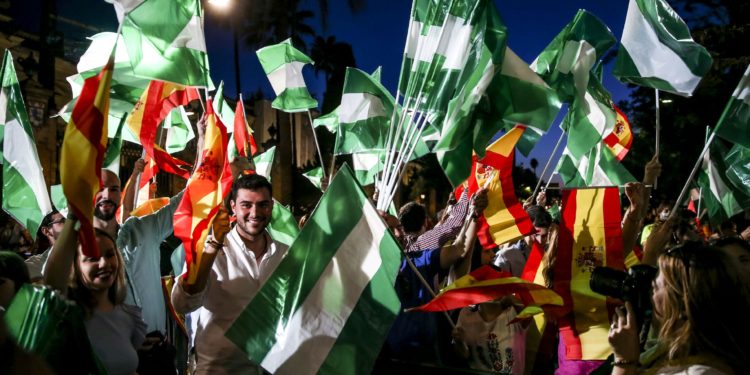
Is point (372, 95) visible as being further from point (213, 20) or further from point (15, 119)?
point (213, 20)

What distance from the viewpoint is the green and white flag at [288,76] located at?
703 cm

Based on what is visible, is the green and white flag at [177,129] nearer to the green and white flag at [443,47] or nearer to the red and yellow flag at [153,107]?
the red and yellow flag at [153,107]

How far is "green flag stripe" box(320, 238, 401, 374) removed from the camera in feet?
10.3

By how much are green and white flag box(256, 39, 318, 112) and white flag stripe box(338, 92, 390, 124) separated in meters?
0.83

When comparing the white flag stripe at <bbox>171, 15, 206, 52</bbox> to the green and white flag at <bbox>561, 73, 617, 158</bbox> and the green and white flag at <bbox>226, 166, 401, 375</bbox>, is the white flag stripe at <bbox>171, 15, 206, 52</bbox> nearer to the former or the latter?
the green and white flag at <bbox>226, 166, 401, 375</bbox>

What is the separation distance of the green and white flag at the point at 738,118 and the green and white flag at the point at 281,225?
3458 millimetres

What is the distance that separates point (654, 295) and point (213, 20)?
2451cm

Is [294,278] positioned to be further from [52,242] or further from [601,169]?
[601,169]

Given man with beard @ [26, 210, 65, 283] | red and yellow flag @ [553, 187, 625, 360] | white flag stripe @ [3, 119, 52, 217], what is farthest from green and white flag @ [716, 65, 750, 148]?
white flag stripe @ [3, 119, 52, 217]

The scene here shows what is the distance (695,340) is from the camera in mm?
2172

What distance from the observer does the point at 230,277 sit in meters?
3.53

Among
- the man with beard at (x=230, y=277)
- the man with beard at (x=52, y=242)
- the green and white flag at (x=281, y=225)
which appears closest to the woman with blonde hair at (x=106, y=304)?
the man with beard at (x=230, y=277)

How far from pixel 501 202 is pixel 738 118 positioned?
1.89 meters

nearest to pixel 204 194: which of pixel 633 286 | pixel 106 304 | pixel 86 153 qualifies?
pixel 106 304
